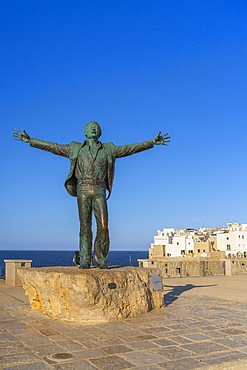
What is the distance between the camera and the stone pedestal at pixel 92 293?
5867mm

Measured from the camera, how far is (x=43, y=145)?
24.0 feet

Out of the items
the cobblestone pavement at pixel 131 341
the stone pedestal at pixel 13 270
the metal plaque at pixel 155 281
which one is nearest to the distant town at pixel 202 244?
the stone pedestal at pixel 13 270

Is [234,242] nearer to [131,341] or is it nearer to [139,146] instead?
[139,146]

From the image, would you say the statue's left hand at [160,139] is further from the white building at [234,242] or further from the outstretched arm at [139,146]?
the white building at [234,242]

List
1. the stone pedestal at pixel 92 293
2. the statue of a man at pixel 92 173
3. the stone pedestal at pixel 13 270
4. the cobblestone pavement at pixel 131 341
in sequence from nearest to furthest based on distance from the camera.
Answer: the cobblestone pavement at pixel 131 341, the stone pedestal at pixel 92 293, the statue of a man at pixel 92 173, the stone pedestal at pixel 13 270

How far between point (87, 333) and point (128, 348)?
909 millimetres

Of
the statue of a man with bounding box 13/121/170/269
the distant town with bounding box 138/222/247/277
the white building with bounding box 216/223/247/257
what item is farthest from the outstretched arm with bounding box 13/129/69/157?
the white building with bounding box 216/223/247/257

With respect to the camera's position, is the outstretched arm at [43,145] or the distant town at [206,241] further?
the distant town at [206,241]

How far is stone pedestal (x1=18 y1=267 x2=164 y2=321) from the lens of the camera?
231 inches

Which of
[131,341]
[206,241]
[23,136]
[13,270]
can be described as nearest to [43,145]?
[23,136]

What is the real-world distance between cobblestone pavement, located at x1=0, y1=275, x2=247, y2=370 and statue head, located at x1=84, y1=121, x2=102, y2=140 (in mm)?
3284

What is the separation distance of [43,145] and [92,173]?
1.10m

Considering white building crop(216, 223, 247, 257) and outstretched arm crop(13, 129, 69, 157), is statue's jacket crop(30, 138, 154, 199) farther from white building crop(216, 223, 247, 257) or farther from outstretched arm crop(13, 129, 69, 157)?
white building crop(216, 223, 247, 257)

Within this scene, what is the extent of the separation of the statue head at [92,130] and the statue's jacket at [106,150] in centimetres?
19
